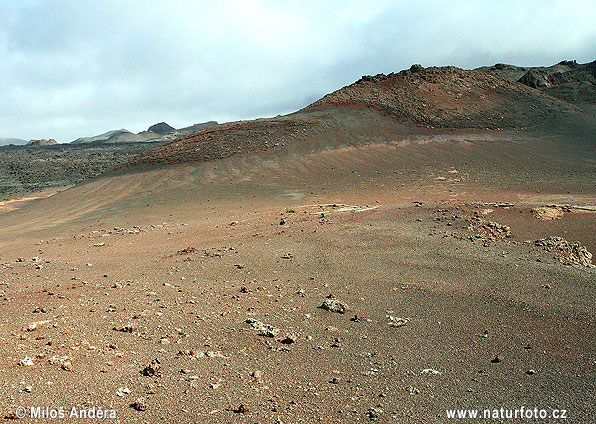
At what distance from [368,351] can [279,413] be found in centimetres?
144

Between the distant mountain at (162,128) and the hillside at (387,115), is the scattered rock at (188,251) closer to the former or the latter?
the hillside at (387,115)

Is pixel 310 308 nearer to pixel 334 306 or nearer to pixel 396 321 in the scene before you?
pixel 334 306

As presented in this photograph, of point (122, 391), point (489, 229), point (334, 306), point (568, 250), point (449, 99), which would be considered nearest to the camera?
point (122, 391)

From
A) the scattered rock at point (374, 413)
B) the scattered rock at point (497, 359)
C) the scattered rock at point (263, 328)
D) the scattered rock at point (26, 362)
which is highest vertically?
the scattered rock at point (26, 362)

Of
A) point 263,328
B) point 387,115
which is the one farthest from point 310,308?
point 387,115

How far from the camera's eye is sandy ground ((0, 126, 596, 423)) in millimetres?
3621

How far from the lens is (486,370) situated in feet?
13.8

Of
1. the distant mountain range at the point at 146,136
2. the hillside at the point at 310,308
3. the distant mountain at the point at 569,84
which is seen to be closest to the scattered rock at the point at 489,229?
the hillside at the point at 310,308

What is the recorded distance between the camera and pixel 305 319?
537 cm

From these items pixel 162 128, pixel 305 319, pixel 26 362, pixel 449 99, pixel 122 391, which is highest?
pixel 162 128

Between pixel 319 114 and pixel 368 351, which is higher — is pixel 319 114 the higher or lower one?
the higher one

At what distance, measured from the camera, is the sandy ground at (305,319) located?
362 centimetres

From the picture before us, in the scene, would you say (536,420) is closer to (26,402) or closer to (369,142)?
(26,402)

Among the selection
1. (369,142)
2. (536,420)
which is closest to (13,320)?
(536,420)
